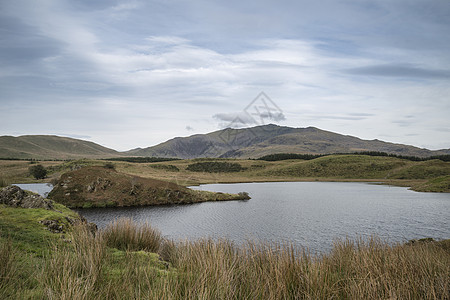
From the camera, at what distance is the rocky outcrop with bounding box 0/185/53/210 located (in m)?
12.8

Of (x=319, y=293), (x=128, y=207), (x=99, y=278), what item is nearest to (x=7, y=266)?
(x=99, y=278)

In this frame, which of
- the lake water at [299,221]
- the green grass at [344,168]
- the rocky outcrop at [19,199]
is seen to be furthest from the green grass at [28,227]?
the green grass at [344,168]

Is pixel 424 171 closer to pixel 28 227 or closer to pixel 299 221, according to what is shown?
pixel 299 221

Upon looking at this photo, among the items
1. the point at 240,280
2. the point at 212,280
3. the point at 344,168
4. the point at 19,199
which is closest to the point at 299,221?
the point at 240,280

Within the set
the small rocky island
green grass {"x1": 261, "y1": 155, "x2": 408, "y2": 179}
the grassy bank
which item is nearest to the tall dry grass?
the grassy bank

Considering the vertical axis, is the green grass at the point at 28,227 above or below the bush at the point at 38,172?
above

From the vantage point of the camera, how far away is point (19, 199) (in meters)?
13.2

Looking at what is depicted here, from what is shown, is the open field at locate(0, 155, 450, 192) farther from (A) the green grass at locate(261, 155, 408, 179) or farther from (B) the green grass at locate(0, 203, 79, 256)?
(B) the green grass at locate(0, 203, 79, 256)

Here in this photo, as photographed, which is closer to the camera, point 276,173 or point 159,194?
point 159,194

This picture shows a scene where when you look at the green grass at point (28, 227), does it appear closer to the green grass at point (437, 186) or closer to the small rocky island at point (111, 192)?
the small rocky island at point (111, 192)

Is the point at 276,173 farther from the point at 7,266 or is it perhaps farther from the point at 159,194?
the point at 7,266

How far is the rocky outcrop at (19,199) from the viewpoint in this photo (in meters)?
12.8

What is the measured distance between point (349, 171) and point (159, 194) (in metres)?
78.2

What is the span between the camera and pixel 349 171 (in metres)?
94.5
